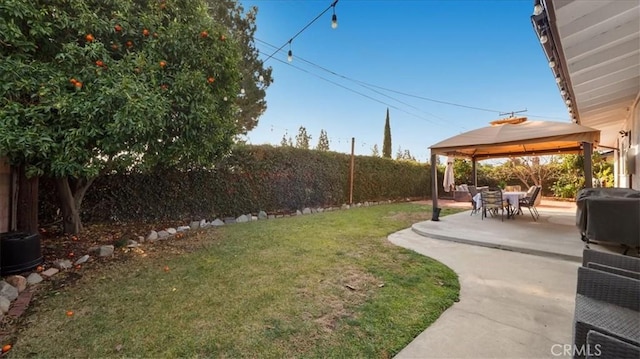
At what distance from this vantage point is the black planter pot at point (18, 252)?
10.9ft

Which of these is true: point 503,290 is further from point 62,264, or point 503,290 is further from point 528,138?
point 62,264

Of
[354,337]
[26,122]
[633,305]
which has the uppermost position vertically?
[26,122]

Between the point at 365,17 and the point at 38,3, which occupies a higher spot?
the point at 365,17

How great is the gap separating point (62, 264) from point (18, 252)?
0.52 metres

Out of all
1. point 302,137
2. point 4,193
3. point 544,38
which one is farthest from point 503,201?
point 302,137

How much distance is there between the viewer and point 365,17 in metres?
8.83

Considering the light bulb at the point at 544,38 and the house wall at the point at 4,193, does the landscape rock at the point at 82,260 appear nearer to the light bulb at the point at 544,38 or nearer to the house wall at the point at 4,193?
the house wall at the point at 4,193

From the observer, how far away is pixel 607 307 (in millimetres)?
1746

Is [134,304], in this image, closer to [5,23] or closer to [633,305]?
[5,23]

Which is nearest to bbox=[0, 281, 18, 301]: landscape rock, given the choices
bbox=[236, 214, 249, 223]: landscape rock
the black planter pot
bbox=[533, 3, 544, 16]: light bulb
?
the black planter pot

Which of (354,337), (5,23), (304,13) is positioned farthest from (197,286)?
(304,13)

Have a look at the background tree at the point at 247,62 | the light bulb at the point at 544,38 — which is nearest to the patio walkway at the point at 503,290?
the light bulb at the point at 544,38

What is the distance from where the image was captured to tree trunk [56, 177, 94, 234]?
485 cm

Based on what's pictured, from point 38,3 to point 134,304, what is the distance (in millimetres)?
3736
